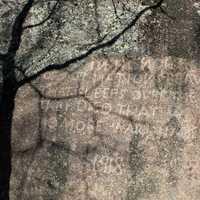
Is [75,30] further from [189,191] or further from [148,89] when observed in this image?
[189,191]

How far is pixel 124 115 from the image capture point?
27.8 ft

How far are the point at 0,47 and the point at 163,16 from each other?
2672mm

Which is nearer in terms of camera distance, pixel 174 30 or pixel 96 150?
pixel 96 150

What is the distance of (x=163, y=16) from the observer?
916 centimetres

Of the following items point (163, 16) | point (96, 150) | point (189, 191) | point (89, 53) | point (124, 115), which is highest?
point (163, 16)

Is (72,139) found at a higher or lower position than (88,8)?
lower

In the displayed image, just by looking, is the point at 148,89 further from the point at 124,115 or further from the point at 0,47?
the point at 0,47

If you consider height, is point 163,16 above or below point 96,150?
above

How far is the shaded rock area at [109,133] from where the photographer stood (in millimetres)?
8281

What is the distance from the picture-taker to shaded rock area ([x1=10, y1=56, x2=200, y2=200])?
27.2 ft

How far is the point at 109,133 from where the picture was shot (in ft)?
27.6

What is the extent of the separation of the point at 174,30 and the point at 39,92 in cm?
240

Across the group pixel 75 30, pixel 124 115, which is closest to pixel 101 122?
pixel 124 115

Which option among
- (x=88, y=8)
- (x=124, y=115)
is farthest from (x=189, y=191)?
(x=88, y=8)
